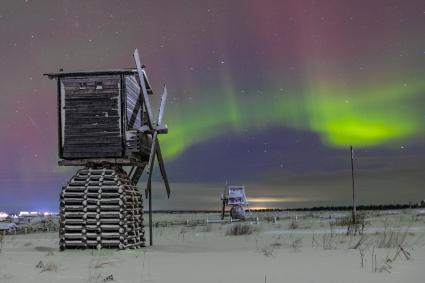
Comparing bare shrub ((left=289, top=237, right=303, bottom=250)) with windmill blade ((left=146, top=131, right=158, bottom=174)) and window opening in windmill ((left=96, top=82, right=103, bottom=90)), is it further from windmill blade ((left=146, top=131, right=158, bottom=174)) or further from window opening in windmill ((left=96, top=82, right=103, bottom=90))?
window opening in windmill ((left=96, top=82, right=103, bottom=90))

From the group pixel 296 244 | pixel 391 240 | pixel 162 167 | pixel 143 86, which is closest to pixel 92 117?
pixel 143 86

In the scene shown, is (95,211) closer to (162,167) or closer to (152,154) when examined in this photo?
(152,154)

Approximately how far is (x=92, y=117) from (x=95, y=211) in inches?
141

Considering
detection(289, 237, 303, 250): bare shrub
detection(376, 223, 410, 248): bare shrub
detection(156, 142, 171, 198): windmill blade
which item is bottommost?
detection(289, 237, 303, 250): bare shrub

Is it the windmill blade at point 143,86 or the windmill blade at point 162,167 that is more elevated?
the windmill blade at point 143,86

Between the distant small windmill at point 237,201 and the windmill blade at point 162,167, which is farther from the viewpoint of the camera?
the distant small windmill at point 237,201

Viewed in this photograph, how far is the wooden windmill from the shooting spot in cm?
2057

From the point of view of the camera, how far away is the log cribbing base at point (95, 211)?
67.1 feet

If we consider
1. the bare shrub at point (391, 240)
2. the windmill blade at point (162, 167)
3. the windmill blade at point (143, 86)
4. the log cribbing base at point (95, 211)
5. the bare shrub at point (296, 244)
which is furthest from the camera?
the windmill blade at point (162, 167)

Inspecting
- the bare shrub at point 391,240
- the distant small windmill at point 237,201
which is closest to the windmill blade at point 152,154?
the bare shrub at point 391,240

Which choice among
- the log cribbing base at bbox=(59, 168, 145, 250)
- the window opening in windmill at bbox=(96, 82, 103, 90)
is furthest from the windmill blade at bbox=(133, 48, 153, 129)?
the log cribbing base at bbox=(59, 168, 145, 250)

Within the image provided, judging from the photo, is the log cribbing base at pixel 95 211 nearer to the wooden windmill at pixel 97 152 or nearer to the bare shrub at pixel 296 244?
the wooden windmill at pixel 97 152

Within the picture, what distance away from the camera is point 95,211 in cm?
2070

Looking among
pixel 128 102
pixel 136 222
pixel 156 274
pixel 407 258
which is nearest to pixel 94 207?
Result: pixel 136 222
